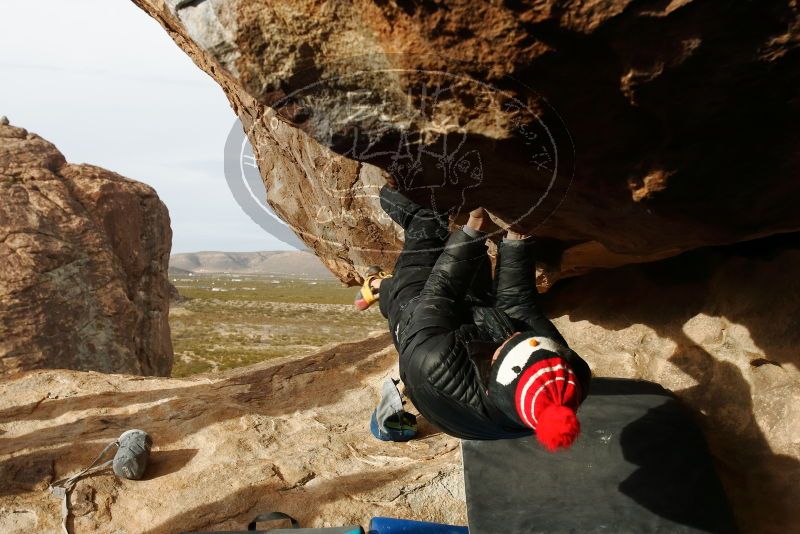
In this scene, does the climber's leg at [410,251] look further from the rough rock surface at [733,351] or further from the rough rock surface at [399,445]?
the rough rock surface at [733,351]

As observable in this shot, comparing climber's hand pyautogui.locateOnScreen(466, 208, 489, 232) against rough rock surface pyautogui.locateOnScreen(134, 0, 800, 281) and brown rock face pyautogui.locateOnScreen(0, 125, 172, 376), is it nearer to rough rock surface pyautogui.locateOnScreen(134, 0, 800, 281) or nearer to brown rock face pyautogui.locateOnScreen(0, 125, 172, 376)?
rough rock surface pyautogui.locateOnScreen(134, 0, 800, 281)

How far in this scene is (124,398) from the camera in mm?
6789

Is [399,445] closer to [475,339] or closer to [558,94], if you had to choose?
[475,339]

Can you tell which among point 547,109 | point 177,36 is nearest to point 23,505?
point 177,36

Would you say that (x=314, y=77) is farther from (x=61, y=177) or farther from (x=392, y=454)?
(x=61, y=177)

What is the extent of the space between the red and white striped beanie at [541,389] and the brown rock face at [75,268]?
1132 centimetres

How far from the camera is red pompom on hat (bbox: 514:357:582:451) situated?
198 cm

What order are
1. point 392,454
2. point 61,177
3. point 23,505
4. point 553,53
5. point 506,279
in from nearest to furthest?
point 553,53 → point 506,279 → point 23,505 → point 392,454 → point 61,177

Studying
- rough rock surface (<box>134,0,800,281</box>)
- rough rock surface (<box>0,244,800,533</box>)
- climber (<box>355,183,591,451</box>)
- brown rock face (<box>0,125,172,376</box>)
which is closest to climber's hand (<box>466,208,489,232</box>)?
climber (<box>355,183,591,451</box>)

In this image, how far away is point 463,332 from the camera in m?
2.77

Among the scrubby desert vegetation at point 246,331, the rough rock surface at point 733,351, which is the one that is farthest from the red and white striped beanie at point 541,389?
the scrubby desert vegetation at point 246,331

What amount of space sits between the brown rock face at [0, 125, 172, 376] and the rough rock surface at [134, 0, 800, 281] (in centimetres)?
1071

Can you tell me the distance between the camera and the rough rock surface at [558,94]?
2.02 m

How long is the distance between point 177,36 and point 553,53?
436 cm
